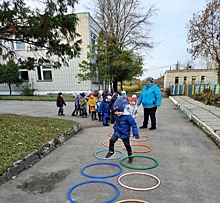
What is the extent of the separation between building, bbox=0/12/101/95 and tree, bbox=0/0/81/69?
544 inches

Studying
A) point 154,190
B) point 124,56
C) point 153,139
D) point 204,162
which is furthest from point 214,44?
point 154,190

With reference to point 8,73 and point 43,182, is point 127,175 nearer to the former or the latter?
Result: point 43,182

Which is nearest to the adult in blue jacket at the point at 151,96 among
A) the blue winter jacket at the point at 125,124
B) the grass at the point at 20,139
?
the blue winter jacket at the point at 125,124

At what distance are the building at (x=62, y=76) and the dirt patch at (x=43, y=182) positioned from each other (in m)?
16.7

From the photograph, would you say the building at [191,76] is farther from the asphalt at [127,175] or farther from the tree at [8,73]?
the asphalt at [127,175]

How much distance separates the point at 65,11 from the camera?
5262 millimetres

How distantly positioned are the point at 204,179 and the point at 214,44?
14127 mm

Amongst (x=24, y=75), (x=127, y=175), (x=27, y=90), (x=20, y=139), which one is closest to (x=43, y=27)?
(x=20, y=139)

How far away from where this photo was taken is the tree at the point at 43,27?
455 centimetres

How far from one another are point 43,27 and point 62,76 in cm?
1587

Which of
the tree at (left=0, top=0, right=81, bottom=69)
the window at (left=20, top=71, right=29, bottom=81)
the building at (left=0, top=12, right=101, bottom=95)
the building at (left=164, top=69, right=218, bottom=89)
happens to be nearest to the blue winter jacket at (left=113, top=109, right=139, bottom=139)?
the tree at (left=0, top=0, right=81, bottom=69)

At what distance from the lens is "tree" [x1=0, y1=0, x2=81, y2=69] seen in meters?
4.55

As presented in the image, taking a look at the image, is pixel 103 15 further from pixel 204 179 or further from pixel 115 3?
pixel 204 179

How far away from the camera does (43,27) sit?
16.0ft
